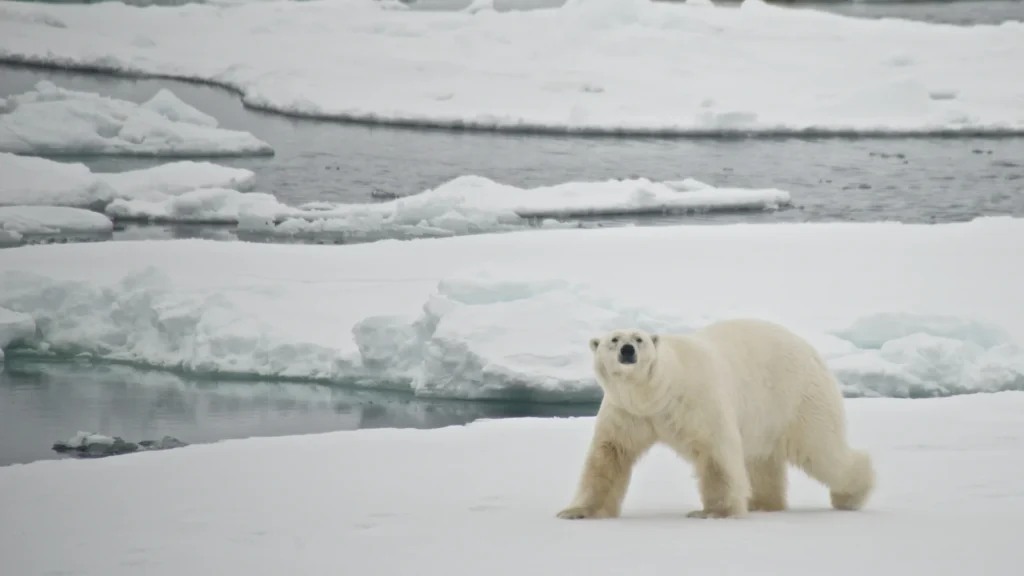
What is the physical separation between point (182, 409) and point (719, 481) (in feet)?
20.5

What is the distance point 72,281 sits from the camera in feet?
37.7

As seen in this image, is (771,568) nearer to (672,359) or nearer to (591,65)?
(672,359)

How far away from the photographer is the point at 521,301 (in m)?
9.93

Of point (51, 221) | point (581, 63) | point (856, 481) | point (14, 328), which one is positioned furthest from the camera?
point (581, 63)

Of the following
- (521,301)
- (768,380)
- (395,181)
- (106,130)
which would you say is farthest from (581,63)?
(768,380)

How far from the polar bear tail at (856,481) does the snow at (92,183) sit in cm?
1622

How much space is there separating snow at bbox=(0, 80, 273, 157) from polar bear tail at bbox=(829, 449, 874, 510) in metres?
20.7

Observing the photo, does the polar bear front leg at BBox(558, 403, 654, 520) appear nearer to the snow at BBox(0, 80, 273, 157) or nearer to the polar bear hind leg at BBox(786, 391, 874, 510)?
the polar bear hind leg at BBox(786, 391, 874, 510)

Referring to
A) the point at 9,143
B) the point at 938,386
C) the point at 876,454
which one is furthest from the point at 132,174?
the point at 876,454

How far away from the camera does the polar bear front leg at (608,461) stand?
439 cm

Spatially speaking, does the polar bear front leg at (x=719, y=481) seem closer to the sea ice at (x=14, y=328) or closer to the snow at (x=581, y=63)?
the sea ice at (x=14, y=328)

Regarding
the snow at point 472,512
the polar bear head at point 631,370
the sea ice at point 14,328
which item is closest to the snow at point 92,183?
the sea ice at point 14,328

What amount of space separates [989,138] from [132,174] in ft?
51.0

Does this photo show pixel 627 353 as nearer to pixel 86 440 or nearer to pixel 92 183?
pixel 86 440
